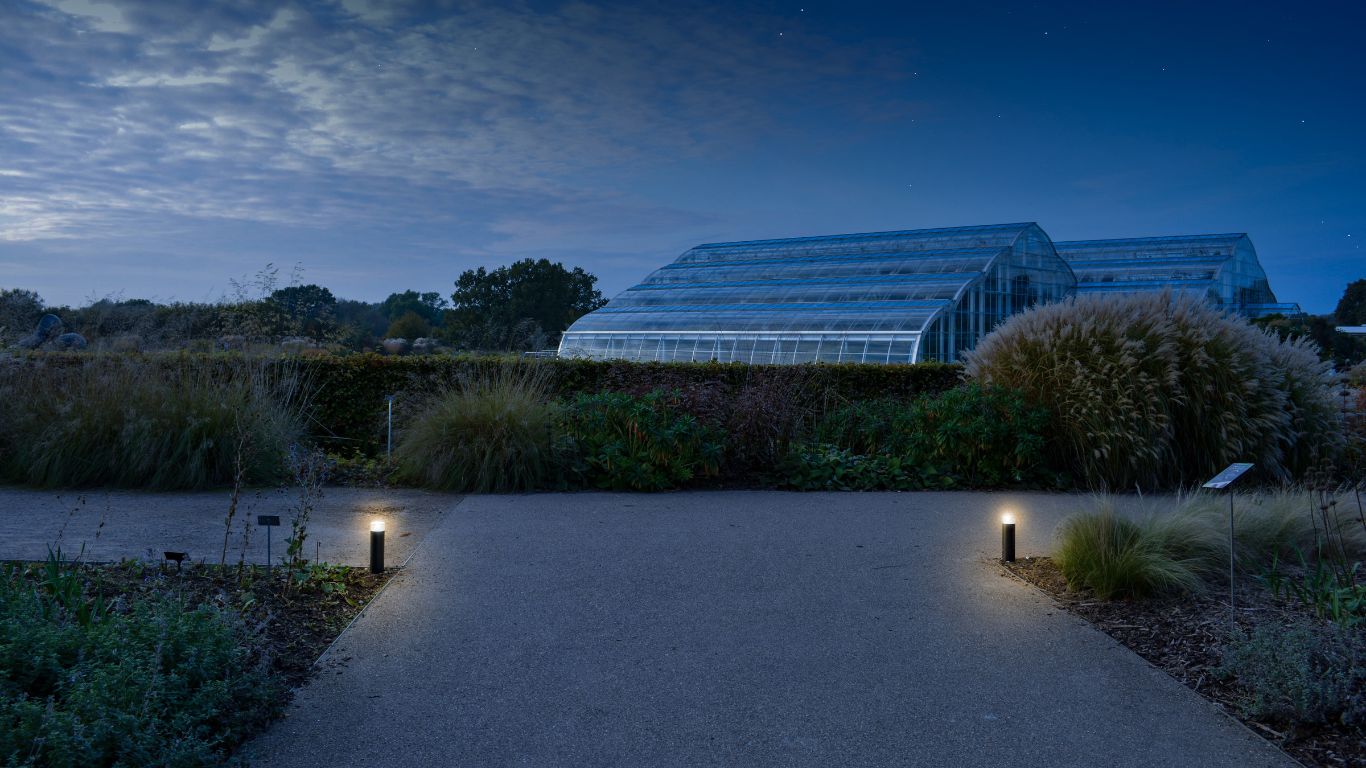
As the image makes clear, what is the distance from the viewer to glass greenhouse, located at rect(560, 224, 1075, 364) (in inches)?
897

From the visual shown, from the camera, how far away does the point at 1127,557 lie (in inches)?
208

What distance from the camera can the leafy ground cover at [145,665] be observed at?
2.86 m

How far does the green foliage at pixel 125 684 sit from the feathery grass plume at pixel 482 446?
470cm

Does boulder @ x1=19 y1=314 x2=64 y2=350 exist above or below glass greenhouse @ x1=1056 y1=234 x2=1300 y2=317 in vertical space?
below

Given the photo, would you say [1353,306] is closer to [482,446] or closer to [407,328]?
[407,328]

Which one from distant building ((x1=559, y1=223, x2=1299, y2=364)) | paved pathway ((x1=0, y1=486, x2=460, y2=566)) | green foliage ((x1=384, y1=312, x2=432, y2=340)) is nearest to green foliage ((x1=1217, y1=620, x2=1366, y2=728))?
paved pathway ((x1=0, y1=486, x2=460, y2=566))

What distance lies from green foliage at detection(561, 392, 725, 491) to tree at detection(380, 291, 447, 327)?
42.8 meters

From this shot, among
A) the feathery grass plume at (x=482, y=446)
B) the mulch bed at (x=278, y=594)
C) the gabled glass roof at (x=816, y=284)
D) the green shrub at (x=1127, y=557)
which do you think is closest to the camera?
the mulch bed at (x=278, y=594)

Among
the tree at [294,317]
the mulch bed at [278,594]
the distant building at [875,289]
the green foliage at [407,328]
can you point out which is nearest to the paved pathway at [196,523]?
the mulch bed at [278,594]

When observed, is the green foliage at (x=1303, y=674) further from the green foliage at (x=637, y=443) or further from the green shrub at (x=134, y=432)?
the green shrub at (x=134, y=432)

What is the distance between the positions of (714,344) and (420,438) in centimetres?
1664

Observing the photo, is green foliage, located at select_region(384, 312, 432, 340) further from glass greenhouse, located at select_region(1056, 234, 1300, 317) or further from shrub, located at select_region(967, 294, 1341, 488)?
shrub, located at select_region(967, 294, 1341, 488)

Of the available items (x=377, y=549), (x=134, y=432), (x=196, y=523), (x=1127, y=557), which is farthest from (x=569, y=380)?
(x=1127, y=557)

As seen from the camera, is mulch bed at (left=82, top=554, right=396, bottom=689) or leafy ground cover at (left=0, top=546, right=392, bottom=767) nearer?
leafy ground cover at (left=0, top=546, right=392, bottom=767)
